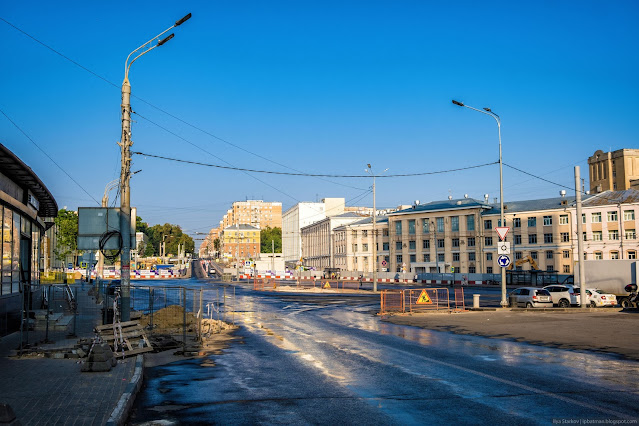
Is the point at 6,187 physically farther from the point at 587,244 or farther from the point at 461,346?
the point at 587,244

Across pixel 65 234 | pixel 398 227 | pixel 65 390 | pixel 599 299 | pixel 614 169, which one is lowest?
pixel 599 299

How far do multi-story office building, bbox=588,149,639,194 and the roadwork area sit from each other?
3287 inches

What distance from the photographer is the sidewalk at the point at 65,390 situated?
8.15 m

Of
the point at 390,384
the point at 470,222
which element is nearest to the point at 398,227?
the point at 470,222

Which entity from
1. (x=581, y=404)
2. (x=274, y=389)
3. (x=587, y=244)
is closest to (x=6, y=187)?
(x=274, y=389)

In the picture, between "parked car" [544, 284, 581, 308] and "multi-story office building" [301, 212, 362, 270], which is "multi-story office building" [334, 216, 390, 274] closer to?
"multi-story office building" [301, 212, 362, 270]

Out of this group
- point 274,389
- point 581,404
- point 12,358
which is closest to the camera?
point 581,404

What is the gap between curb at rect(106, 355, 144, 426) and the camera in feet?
25.6

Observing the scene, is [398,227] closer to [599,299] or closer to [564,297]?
[564,297]

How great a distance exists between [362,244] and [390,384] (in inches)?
4099

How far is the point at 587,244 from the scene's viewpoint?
3086 inches

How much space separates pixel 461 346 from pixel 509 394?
23.3ft

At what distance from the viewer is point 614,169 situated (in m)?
111

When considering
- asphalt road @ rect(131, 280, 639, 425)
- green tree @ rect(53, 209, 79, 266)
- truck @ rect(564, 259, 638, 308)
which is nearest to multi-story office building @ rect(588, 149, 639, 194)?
truck @ rect(564, 259, 638, 308)
